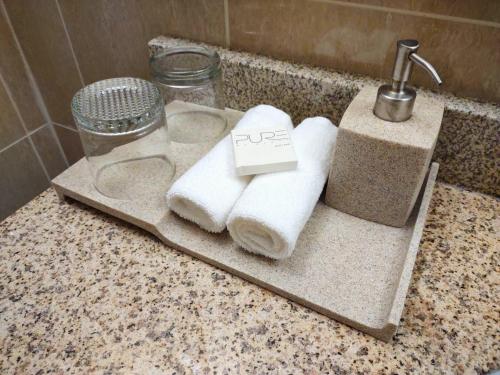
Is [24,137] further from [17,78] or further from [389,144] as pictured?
[389,144]

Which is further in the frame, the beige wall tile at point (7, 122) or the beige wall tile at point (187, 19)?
the beige wall tile at point (7, 122)

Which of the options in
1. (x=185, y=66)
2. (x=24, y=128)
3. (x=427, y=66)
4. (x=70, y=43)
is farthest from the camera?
(x=24, y=128)

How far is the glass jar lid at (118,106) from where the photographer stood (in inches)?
21.2

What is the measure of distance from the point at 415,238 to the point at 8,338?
1.63 feet

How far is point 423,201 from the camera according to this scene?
1.79 ft

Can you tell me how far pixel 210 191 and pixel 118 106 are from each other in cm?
20

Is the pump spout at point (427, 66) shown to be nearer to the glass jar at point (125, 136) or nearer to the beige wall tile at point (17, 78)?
the glass jar at point (125, 136)

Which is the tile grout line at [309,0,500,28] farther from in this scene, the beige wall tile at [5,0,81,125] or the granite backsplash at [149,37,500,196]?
the beige wall tile at [5,0,81,125]

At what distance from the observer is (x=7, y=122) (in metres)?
0.95

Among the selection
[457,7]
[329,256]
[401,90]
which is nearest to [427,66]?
[401,90]

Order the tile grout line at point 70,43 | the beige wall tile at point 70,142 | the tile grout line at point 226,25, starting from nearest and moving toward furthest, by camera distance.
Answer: the tile grout line at point 226,25 < the tile grout line at point 70,43 < the beige wall tile at point 70,142

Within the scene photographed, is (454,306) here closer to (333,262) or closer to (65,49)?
(333,262)

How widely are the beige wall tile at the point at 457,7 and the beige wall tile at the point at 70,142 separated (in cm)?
85

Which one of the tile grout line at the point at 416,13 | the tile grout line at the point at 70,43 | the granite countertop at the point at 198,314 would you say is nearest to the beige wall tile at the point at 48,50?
the tile grout line at the point at 70,43
